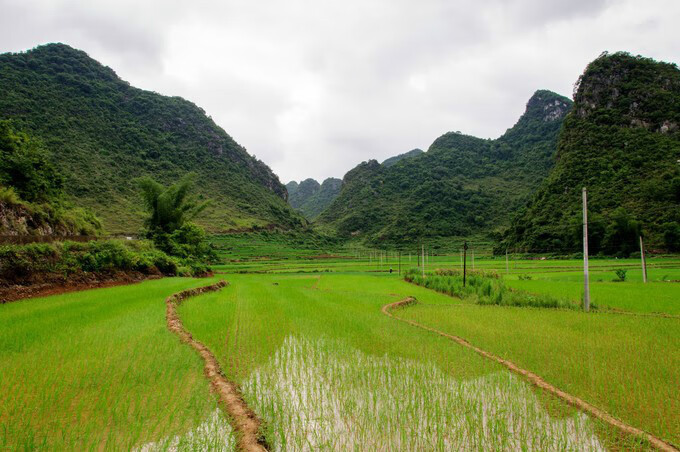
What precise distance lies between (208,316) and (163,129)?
89.3m

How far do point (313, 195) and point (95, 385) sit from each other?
581 feet

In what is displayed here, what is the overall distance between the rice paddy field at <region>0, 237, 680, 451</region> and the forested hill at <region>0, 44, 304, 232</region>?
3937 cm

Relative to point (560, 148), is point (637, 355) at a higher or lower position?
lower

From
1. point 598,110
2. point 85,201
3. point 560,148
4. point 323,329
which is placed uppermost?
point 598,110

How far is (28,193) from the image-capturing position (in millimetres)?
18047

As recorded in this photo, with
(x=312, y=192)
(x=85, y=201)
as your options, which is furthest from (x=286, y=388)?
(x=312, y=192)

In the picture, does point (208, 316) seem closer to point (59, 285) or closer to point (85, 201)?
point (59, 285)

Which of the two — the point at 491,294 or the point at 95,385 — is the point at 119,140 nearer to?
the point at 491,294

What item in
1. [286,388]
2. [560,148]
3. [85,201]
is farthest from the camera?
[560,148]

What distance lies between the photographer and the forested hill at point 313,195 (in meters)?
160

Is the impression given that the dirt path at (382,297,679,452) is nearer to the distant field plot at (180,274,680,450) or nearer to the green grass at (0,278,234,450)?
the distant field plot at (180,274,680,450)

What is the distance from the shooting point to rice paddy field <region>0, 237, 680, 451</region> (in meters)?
3.15

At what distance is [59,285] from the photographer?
11508mm

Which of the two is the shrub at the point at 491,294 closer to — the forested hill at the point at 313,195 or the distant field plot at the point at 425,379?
the distant field plot at the point at 425,379
